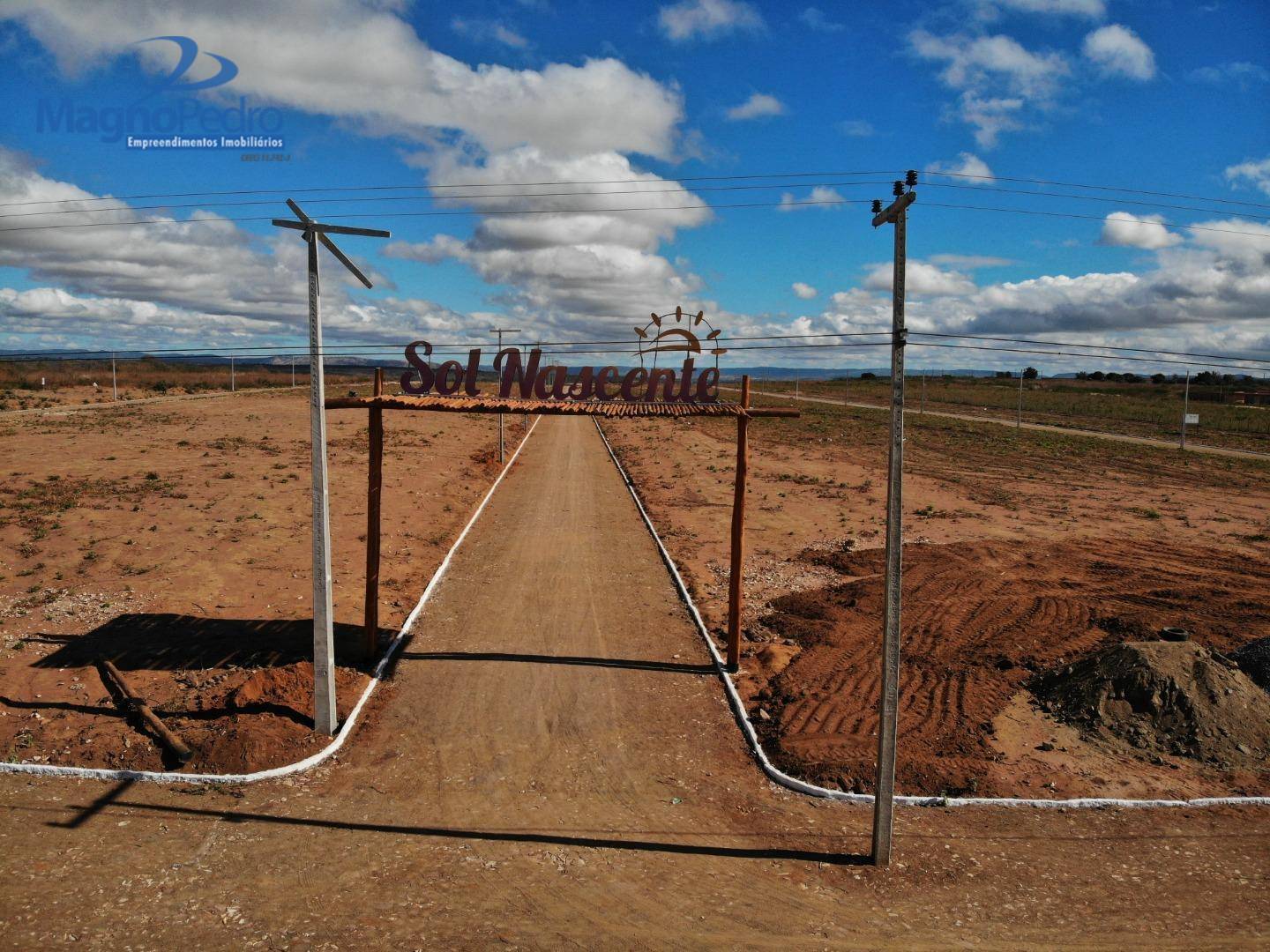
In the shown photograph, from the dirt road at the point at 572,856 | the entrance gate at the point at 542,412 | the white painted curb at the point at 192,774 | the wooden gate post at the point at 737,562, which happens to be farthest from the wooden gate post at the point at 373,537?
the wooden gate post at the point at 737,562

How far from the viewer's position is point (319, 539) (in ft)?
32.8

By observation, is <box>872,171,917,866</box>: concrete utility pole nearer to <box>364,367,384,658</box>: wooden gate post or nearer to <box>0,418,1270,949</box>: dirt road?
<box>0,418,1270,949</box>: dirt road

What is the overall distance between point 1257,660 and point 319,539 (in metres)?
13.9

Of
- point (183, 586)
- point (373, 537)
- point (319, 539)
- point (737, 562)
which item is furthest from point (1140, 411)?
point (319, 539)

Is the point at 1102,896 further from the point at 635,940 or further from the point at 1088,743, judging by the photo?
the point at 635,940

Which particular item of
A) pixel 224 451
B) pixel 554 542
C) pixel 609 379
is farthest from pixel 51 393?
pixel 609 379

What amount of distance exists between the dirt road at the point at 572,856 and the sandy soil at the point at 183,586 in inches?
46.6

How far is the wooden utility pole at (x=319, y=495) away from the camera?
9.65m

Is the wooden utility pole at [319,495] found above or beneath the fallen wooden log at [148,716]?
above

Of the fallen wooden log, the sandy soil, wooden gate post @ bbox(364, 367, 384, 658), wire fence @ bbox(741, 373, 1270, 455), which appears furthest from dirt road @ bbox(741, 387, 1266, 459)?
the fallen wooden log

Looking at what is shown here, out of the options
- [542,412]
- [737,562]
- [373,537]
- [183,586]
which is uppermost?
[542,412]

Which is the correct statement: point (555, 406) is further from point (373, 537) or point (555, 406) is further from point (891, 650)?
point (891, 650)

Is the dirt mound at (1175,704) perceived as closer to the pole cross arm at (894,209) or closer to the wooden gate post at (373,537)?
the pole cross arm at (894,209)

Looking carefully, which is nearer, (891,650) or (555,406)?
(891,650)
